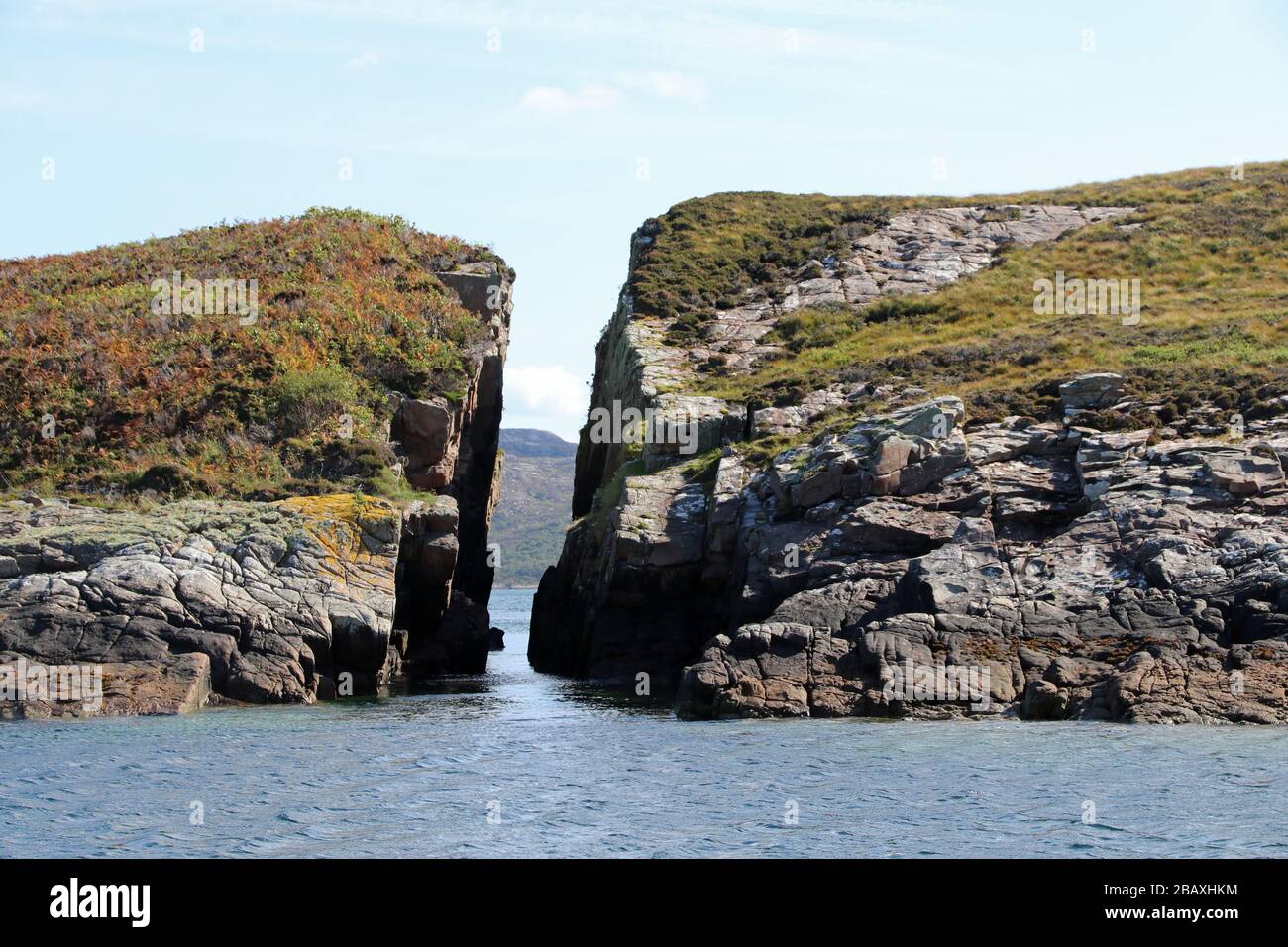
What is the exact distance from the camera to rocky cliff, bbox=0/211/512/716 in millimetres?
34281

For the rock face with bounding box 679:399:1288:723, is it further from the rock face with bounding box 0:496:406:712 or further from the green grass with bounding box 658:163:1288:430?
the rock face with bounding box 0:496:406:712

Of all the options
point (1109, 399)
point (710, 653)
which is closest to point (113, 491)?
point (710, 653)

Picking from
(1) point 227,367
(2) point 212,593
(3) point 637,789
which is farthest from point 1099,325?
(3) point 637,789

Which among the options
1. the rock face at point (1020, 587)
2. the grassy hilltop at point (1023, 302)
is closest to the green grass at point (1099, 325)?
the grassy hilltop at point (1023, 302)

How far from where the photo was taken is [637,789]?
23812 millimetres

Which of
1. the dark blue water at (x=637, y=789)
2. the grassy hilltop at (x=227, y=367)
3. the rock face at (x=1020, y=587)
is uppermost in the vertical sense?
the grassy hilltop at (x=227, y=367)

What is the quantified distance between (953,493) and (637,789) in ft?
57.6

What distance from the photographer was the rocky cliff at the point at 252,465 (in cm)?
3428

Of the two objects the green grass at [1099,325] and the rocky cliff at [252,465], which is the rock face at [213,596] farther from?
the green grass at [1099,325]

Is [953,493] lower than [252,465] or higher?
lower

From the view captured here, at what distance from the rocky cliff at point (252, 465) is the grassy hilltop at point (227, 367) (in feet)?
0.33

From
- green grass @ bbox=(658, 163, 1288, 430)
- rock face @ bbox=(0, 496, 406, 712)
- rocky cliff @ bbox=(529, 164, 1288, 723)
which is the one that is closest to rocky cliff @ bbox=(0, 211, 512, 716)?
rock face @ bbox=(0, 496, 406, 712)

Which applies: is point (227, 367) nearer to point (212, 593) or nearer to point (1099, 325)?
point (212, 593)
